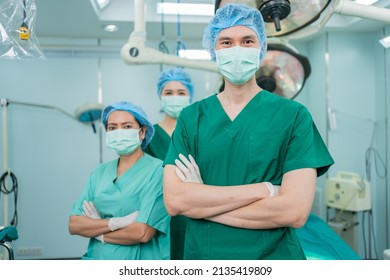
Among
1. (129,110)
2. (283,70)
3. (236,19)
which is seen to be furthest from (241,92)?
(283,70)

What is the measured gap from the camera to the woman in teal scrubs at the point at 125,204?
1244mm

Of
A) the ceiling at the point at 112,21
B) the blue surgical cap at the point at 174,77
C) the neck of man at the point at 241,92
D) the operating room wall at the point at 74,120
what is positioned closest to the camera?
the neck of man at the point at 241,92

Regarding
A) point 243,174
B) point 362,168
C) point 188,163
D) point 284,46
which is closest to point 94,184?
point 188,163

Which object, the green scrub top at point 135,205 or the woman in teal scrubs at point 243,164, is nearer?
the woman in teal scrubs at point 243,164

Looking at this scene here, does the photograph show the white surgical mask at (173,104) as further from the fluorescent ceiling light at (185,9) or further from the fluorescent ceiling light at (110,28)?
the fluorescent ceiling light at (110,28)

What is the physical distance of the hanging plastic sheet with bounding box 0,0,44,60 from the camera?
1177 millimetres

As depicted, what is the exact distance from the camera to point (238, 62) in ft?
3.18

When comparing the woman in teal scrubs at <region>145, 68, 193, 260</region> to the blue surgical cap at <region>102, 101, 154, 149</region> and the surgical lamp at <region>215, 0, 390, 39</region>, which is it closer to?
the blue surgical cap at <region>102, 101, 154, 149</region>

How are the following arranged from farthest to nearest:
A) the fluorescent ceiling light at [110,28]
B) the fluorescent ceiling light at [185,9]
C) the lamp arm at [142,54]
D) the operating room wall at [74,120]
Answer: the operating room wall at [74,120] → the fluorescent ceiling light at [110,28] → the fluorescent ceiling light at [185,9] → the lamp arm at [142,54]

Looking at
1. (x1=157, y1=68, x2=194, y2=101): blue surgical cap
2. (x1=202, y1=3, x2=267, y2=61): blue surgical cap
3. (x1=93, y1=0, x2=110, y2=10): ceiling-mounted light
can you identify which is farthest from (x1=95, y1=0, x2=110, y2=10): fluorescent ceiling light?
(x1=202, y1=3, x2=267, y2=61): blue surgical cap

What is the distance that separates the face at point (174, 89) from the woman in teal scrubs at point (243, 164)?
0.76 m

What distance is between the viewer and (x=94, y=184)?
1398 mm

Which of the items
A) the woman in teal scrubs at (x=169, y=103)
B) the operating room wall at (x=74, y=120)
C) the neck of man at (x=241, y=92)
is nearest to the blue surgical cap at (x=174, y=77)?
the woman in teal scrubs at (x=169, y=103)

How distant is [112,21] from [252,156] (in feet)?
6.58
